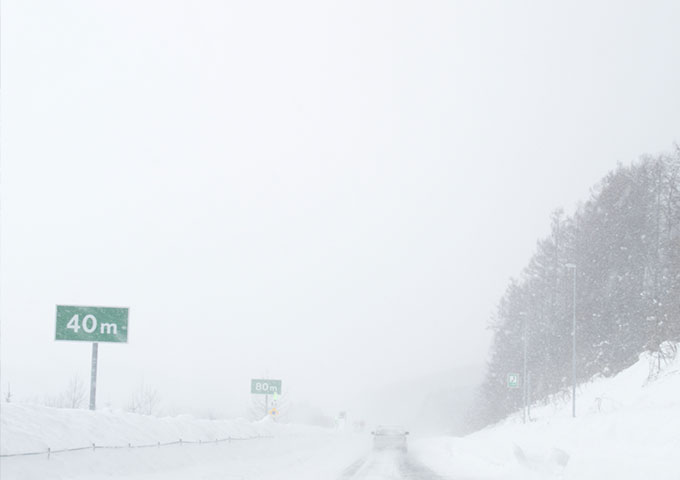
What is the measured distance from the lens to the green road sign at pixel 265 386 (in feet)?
138

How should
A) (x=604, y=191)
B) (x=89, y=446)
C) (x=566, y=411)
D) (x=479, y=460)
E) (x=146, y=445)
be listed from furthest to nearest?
1. (x=604, y=191)
2. (x=566, y=411)
3. (x=479, y=460)
4. (x=146, y=445)
5. (x=89, y=446)

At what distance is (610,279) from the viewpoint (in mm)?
60938

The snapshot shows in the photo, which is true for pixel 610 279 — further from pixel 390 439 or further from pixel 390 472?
pixel 390 472

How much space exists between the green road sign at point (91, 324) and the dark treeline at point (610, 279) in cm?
3086

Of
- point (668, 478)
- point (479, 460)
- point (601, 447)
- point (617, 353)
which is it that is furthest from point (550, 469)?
point (617, 353)

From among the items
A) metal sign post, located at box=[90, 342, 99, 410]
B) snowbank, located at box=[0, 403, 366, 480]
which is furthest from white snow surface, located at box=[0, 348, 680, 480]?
metal sign post, located at box=[90, 342, 99, 410]

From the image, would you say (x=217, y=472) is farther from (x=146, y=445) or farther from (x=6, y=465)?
(x=6, y=465)

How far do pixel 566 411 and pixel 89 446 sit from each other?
43274 mm

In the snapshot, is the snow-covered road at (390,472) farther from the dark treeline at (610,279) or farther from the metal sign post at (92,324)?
the dark treeline at (610,279)

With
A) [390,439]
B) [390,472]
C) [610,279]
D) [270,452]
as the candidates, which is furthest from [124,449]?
[610,279]

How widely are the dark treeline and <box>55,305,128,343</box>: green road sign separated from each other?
30864 millimetres

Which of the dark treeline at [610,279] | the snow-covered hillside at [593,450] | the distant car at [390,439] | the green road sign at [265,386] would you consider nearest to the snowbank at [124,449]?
the snow-covered hillside at [593,450]

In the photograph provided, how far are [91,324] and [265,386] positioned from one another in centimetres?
2781

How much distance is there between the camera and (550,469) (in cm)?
1775
